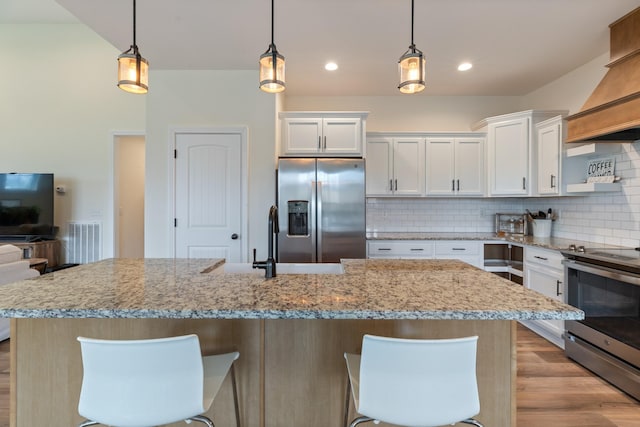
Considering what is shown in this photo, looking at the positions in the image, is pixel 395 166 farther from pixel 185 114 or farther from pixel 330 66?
pixel 185 114

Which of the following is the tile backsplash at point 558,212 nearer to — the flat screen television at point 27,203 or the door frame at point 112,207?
the door frame at point 112,207

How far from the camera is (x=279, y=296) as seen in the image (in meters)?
1.19

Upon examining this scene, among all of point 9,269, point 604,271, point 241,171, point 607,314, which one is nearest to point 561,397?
point 607,314

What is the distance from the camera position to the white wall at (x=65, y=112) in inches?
185

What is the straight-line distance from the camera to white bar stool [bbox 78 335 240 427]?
3.22 ft

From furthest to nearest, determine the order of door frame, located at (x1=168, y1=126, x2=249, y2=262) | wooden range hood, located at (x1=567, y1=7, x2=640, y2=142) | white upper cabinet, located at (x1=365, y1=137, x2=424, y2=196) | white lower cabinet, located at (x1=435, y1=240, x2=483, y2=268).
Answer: white upper cabinet, located at (x1=365, y1=137, x2=424, y2=196)
white lower cabinet, located at (x1=435, y1=240, x2=483, y2=268)
door frame, located at (x1=168, y1=126, x2=249, y2=262)
wooden range hood, located at (x1=567, y1=7, x2=640, y2=142)

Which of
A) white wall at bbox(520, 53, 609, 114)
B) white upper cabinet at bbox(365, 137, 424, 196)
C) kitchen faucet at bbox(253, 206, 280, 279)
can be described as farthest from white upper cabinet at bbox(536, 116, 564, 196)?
kitchen faucet at bbox(253, 206, 280, 279)

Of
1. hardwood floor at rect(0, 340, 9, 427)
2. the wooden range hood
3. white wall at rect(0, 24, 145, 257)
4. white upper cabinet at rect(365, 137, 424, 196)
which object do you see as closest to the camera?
hardwood floor at rect(0, 340, 9, 427)

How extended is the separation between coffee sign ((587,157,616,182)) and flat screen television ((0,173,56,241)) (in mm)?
6571

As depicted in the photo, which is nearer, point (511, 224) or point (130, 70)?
point (130, 70)

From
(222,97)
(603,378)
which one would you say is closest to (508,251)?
(603,378)

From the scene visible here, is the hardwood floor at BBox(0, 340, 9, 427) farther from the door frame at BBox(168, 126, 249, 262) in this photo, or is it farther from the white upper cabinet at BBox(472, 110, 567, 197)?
the white upper cabinet at BBox(472, 110, 567, 197)

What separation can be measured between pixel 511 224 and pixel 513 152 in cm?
96

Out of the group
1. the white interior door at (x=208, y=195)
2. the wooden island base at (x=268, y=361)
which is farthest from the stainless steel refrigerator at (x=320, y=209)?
the wooden island base at (x=268, y=361)
